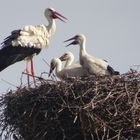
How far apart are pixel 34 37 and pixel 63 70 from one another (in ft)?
4.87

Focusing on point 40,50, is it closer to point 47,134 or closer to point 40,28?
point 40,28

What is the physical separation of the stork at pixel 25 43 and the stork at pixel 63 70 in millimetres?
793

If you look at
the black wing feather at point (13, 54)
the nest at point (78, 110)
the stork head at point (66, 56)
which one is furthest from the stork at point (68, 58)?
the nest at point (78, 110)

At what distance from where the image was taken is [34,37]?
1209 centimetres

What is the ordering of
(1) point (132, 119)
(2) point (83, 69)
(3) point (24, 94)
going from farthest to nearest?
(2) point (83, 69) → (3) point (24, 94) → (1) point (132, 119)

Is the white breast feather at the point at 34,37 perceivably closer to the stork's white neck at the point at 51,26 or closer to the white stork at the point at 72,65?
the stork's white neck at the point at 51,26

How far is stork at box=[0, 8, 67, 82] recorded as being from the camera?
11.6 m

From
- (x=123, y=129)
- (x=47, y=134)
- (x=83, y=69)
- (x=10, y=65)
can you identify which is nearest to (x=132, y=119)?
(x=123, y=129)

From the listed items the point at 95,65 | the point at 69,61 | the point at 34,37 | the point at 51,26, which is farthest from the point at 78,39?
the point at 51,26

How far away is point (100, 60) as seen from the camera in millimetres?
10664

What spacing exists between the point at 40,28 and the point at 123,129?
3.83 m

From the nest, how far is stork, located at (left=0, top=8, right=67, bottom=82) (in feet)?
7.40

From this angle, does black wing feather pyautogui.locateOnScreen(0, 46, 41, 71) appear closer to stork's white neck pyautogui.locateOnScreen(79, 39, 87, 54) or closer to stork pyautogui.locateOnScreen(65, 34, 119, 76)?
stork's white neck pyautogui.locateOnScreen(79, 39, 87, 54)

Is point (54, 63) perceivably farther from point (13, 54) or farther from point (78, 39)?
point (13, 54)
